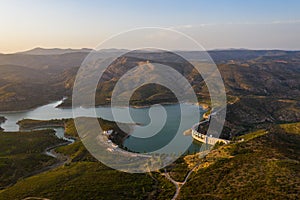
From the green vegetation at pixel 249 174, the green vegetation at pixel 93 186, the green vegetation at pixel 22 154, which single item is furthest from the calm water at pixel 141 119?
the green vegetation at pixel 93 186

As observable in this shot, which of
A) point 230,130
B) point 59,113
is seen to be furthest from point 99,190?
point 59,113

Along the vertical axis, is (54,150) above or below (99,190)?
below

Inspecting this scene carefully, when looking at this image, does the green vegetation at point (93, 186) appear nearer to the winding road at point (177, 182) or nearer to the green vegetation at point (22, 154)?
the winding road at point (177, 182)

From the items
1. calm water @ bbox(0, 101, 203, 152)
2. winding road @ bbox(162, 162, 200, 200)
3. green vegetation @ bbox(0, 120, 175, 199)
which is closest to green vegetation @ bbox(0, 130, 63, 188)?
green vegetation @ bbox(0, 120, 175, 199)

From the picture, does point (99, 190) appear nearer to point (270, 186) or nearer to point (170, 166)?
point (170, 166)

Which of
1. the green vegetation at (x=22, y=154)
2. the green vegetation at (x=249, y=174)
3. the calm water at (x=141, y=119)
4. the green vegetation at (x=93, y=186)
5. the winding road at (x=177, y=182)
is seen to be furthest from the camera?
the calm water at (x=141, y=119)

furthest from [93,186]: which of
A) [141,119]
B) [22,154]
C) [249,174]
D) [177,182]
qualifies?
[141,119]

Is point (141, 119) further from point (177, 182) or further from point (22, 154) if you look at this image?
point (177, 182)
